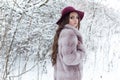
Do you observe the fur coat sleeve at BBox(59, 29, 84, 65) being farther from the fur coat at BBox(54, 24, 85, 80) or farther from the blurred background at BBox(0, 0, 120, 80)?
the blurred background at BBox(0, 0, 120, 80)

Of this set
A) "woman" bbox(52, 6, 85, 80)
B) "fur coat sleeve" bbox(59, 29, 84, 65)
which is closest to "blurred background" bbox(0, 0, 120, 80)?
"woman" bbox(52, 6, 85, 80)

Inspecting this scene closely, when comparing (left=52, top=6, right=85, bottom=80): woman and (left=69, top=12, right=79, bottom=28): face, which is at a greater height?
(left=69, top=12, right=79, bottom=28): face

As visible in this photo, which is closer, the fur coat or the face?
the fur coat

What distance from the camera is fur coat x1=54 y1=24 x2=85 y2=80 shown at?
2.87m

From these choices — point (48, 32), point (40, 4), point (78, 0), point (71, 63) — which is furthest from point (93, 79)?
point (71, 63)

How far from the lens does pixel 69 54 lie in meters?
2.89

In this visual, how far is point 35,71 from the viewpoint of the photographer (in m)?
5.77

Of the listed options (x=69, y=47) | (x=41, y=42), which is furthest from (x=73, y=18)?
(x=41, y=42)

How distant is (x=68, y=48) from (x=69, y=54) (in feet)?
0.20

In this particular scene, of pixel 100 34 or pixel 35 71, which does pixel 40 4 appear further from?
pixel 100 34

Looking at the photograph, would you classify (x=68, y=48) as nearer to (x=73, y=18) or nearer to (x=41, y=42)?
(x=73, y=18)

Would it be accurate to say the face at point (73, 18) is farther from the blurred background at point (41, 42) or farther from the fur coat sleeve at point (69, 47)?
the blurred background at point (41, 42)

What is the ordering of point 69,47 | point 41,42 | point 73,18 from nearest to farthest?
1. point 69,47
2. point 73,18
3. point 41,42

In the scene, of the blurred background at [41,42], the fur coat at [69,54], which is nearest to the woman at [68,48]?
the fur coat at [69,54]
